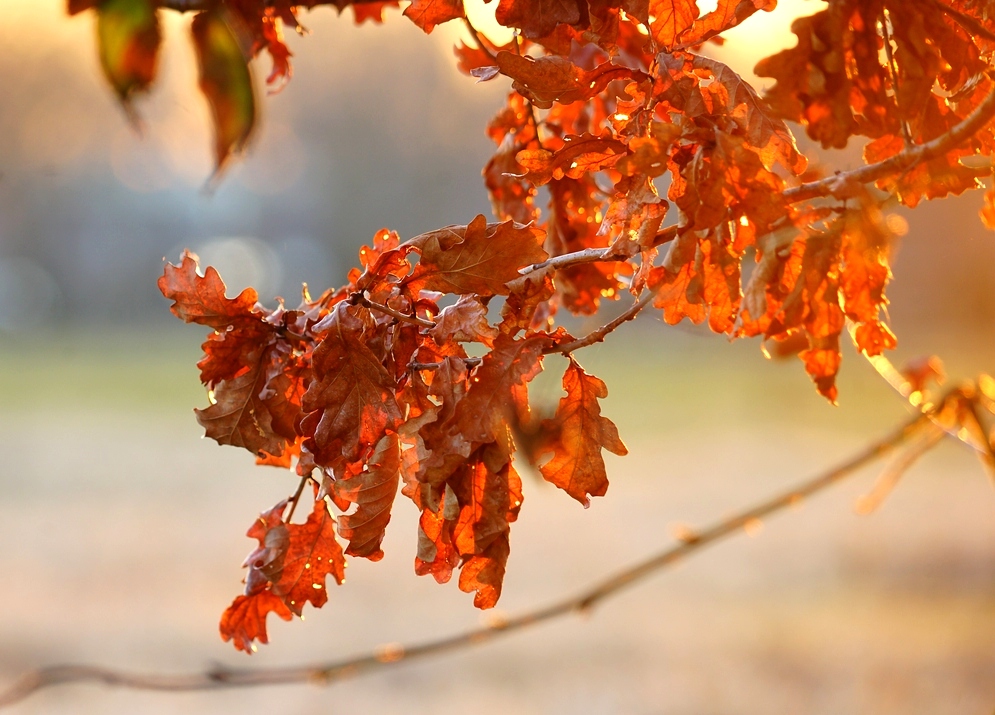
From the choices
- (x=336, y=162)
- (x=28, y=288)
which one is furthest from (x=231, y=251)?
(x=28, y=288)

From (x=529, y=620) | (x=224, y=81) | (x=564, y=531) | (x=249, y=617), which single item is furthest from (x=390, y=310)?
(x=564, y=531)

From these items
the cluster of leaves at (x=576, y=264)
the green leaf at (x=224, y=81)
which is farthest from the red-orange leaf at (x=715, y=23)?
the green leaf at (x=224, y=81)

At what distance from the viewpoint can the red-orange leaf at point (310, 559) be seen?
1.99 ft

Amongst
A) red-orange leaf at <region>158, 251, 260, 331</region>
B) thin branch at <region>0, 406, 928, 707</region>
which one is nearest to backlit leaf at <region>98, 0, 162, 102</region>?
red-orange leaf at <region>158, 251, 260, 331</region>

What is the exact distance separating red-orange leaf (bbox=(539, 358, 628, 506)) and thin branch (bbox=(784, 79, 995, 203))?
156mm

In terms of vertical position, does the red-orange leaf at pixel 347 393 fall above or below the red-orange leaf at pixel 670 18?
below

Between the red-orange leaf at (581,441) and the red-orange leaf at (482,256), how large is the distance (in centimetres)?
7

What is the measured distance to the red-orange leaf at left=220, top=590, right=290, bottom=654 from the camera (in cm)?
64

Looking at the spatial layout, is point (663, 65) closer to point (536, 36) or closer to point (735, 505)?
point (536, 36)

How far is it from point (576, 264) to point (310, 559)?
0.84 ft

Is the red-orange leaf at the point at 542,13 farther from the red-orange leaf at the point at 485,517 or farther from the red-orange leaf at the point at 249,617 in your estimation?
the red-orange leaf at the point at 249,617

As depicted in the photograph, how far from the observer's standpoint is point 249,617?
2.11 feet

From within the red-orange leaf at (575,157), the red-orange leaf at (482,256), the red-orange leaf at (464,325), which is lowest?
the red-orange leaf at (464,325)

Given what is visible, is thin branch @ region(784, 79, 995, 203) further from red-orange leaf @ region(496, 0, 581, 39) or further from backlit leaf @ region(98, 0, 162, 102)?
backlit leaf @ region(98, 0, 162, 102)
